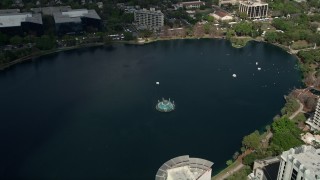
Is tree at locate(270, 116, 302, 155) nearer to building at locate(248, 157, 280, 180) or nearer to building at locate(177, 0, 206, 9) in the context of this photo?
building at locate(248, 157, 280, 180)

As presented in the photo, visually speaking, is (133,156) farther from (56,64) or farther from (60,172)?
(56,64)

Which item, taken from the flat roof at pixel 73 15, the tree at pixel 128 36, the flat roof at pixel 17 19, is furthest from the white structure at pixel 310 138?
the flat roof at pixel 17 19

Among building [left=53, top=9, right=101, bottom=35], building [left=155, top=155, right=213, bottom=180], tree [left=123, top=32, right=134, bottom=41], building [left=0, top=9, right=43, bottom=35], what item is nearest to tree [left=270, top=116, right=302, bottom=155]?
building [left=155, top=155, right=213, bottom=180]

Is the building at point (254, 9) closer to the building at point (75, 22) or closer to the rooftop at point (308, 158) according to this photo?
the building at point (75, 22)

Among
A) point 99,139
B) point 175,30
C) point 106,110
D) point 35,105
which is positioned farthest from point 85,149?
point 175,30

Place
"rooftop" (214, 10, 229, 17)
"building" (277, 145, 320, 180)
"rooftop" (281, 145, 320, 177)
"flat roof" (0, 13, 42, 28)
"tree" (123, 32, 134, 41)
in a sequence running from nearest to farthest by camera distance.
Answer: "building" (277, 145, 320, 180), "rooftop" (281, 145, 320, 177), "flat roof" (0, 13, 42, 28), "tree" (123, 32, 134, 41), "rooftop" (214, 10, 229, 17)

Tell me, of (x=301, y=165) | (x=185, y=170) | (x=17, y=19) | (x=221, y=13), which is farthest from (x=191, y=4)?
(x=301, y=165)

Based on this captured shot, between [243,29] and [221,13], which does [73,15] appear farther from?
[243,29]
